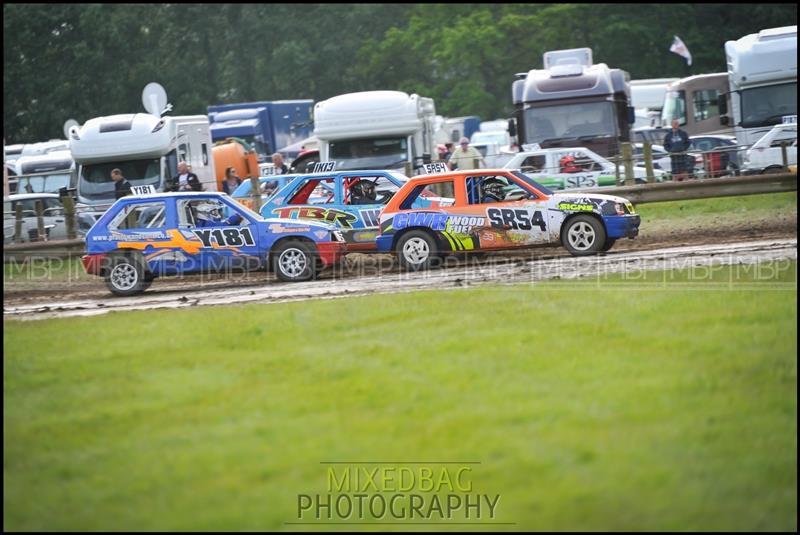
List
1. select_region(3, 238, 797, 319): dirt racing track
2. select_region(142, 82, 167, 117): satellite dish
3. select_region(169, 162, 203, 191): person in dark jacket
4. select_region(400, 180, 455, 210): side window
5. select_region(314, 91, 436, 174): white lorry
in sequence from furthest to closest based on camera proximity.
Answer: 1. select_region(142, 82, 167, 117): satellite dish
2. select_region(314, 91, 436, 174): white lorry
3. select_region(169, 162, 203, 191): person in dark jacket
4. select_region(400, 180, 455, 210): side window
5. select_region(3, 238, 797, 319): dirt racing track

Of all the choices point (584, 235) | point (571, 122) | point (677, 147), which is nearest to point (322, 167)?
point (584, 235)

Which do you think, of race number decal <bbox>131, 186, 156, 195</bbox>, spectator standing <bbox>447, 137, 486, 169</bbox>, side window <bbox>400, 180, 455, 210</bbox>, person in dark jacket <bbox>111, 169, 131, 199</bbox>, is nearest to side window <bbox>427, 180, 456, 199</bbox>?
side window <bbox>400, 180, 455, 210</bbox>

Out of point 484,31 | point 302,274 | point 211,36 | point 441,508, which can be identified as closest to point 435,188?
point 302,274

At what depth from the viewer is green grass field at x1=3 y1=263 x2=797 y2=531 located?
673 centimetres

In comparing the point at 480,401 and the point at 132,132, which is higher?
the point at 132,132

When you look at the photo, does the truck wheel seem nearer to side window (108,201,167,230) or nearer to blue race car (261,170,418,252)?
blue race car (261,170,418,252)

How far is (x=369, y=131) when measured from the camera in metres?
25.5

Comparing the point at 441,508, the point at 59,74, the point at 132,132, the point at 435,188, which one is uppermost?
→ the point at 59,74

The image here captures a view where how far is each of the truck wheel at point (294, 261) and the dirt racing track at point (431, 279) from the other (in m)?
0.26

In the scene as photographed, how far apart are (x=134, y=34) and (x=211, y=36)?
5.69 m

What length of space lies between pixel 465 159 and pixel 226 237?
9.08 m

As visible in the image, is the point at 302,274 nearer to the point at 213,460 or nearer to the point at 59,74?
the point at 213,460

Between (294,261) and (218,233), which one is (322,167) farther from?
(218,233)

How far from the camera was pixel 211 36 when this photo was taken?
222 feet
